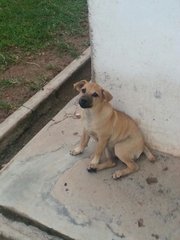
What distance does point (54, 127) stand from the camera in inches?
181

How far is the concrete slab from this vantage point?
3602 mm

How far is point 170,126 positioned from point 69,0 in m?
3.43

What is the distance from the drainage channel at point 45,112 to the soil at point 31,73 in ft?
0.66

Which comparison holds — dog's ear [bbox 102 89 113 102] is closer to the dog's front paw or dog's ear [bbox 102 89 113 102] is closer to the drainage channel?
the dog's front paw

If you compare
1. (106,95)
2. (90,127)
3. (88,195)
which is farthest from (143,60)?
(88,195)

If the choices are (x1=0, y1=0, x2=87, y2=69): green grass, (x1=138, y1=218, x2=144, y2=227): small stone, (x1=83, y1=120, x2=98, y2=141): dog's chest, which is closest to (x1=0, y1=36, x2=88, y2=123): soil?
(x1=0, y1=0, x2=87, y2=69): green grass

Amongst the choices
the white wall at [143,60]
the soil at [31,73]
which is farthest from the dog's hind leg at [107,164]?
the soil at [31,73]

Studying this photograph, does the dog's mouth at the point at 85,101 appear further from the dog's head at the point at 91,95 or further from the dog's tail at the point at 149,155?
the dog's tail at the point at 149,155

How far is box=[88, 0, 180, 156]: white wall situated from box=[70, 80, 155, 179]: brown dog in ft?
0.53

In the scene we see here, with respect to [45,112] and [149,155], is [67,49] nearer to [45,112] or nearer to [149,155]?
[45,112]

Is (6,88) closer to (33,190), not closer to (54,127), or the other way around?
(54,127)

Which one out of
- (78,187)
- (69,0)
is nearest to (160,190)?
(78,187)

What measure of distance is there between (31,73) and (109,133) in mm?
1839

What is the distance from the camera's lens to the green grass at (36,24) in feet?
19.3
